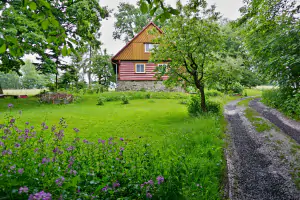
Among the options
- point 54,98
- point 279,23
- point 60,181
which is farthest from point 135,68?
point 60,181

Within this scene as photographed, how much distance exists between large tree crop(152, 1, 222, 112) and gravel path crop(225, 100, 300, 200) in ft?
13.9

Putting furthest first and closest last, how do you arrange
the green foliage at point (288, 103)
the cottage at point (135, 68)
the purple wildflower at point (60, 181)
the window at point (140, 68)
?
the window at point (140, 68) → the cottage at point (135, 68) → the green foliage at point (288, 103) → the purple wildflower at point (60, 181)

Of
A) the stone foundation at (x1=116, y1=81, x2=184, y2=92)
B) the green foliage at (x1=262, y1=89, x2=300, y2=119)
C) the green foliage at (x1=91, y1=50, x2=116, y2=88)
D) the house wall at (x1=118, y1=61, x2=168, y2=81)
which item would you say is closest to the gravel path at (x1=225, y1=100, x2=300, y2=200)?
the green foliage at (x1=262, y1=89, x2=300, y2=119)

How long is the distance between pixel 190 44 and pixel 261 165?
6968 mm

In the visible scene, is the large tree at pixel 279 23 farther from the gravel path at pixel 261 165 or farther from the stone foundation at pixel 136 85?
the stone foundation at pixel 136 85

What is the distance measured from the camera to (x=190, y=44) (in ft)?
35.1

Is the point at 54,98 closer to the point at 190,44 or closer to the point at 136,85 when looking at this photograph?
the point at 136,85

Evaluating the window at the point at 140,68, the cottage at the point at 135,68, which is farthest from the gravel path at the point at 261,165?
the window at the point at 140,68

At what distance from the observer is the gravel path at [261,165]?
174 inches

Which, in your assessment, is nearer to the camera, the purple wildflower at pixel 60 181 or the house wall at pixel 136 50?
the purple wildflower at pixel 60 181

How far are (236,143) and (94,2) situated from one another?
19543mm

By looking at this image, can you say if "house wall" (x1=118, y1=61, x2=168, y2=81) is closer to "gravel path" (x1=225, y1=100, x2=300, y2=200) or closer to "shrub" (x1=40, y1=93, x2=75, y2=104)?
"shrub" (x1=40, y1=93, x2=75, y2=104)

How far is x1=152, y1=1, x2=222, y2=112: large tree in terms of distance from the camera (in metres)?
10.7

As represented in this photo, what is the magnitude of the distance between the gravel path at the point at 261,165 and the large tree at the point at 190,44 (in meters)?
4.24
